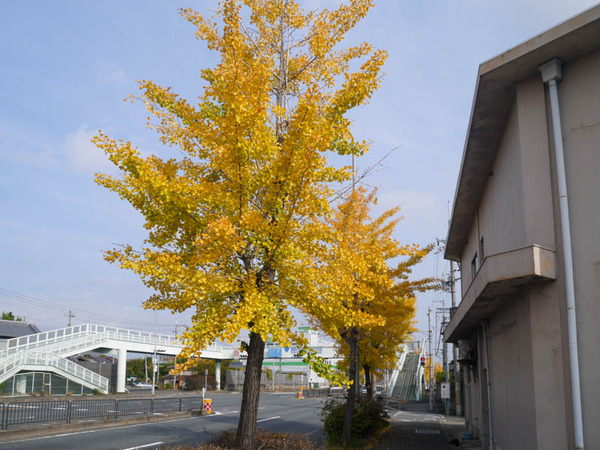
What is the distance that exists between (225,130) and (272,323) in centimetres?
332

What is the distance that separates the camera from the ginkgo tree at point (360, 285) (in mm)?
9766

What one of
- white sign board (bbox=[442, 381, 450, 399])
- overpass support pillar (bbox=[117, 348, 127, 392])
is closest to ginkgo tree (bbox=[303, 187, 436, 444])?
white sign board (bbox=[442, 381, 450, 399])

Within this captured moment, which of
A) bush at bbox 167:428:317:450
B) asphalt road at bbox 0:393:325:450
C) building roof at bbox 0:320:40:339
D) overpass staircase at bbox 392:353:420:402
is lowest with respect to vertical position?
overpass staircase at bbox 392:353:420:402

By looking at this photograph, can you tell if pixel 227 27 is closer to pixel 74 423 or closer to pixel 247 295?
pixel 247 295

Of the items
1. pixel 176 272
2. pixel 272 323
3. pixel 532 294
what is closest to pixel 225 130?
pixel 176 272

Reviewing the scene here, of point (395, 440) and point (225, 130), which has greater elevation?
point (225, 130)

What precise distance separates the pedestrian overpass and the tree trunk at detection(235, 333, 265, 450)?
24.5 metres

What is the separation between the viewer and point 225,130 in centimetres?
912

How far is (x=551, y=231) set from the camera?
28.5ft

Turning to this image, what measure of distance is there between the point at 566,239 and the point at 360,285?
3578mm

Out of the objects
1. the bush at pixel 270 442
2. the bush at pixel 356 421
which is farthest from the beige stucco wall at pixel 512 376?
the bush at pixel 356 421

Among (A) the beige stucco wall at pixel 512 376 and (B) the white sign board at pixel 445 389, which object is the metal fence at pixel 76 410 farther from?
(B) the white sign board at pixel 445 389

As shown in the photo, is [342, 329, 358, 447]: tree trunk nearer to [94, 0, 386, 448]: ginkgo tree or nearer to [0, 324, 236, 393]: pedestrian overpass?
[94, 0, 386, 448]: ginkgo tree

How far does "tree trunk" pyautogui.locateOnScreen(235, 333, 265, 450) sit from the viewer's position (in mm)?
9648
